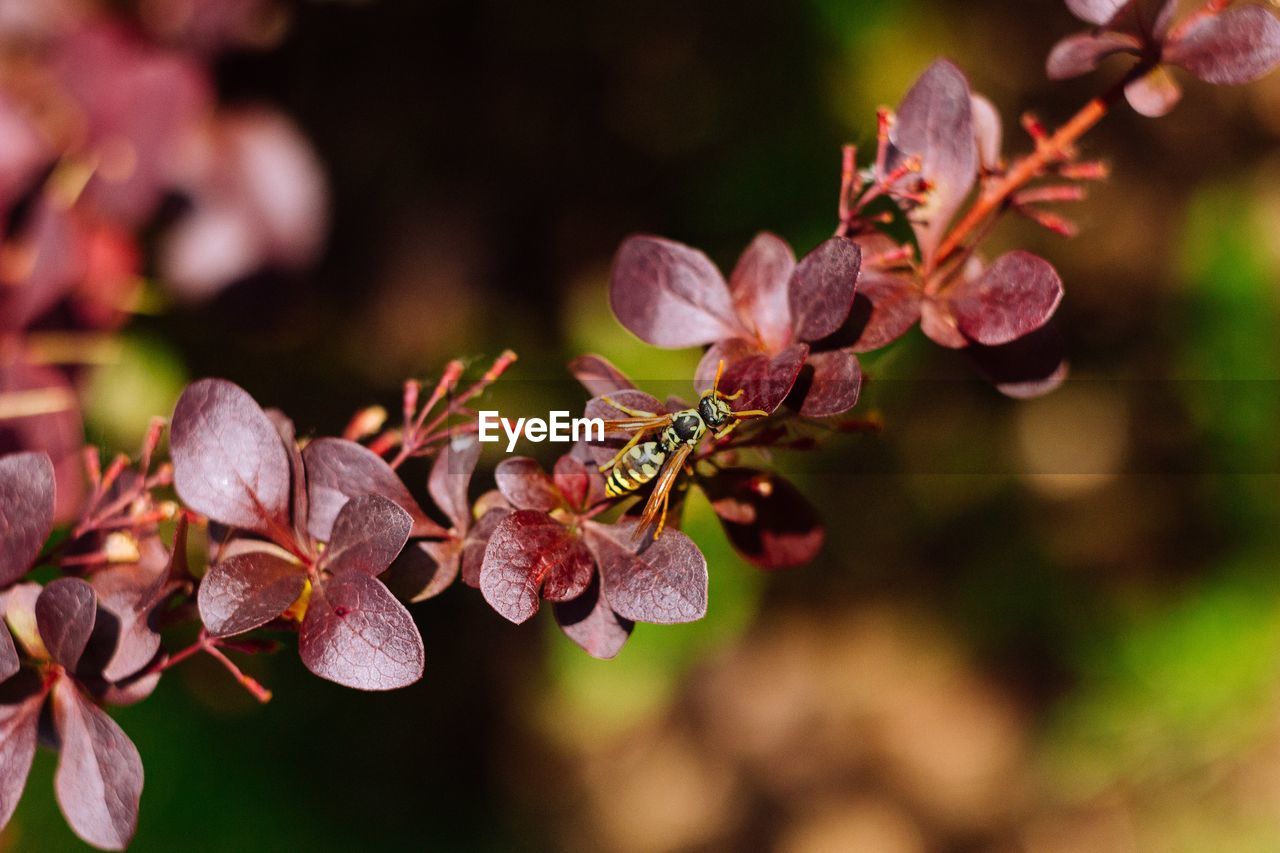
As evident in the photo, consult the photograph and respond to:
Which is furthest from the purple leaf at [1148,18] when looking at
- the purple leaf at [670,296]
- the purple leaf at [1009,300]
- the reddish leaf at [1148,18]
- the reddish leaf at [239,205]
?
the reddish leaf at [239,205]

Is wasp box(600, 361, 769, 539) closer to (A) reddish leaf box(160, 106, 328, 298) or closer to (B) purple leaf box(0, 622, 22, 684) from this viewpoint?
(B) purple leaf box(0, 622, 22, 684)

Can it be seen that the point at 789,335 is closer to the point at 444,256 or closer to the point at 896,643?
the point at 444,256

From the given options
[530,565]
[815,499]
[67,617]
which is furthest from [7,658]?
[815,499]

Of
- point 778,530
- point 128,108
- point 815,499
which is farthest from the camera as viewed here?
point 815,499

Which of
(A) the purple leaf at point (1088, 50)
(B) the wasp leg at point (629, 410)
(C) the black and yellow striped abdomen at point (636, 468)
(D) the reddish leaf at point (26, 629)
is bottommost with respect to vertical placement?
(D) the reddish leaf at point (26, 629)

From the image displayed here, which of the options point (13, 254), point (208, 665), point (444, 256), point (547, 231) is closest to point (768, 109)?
point (547, 231)

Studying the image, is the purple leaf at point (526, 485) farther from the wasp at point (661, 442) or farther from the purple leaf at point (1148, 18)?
the purple leaf at point (1148, 18)

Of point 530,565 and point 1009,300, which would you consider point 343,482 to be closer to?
point 530,565
